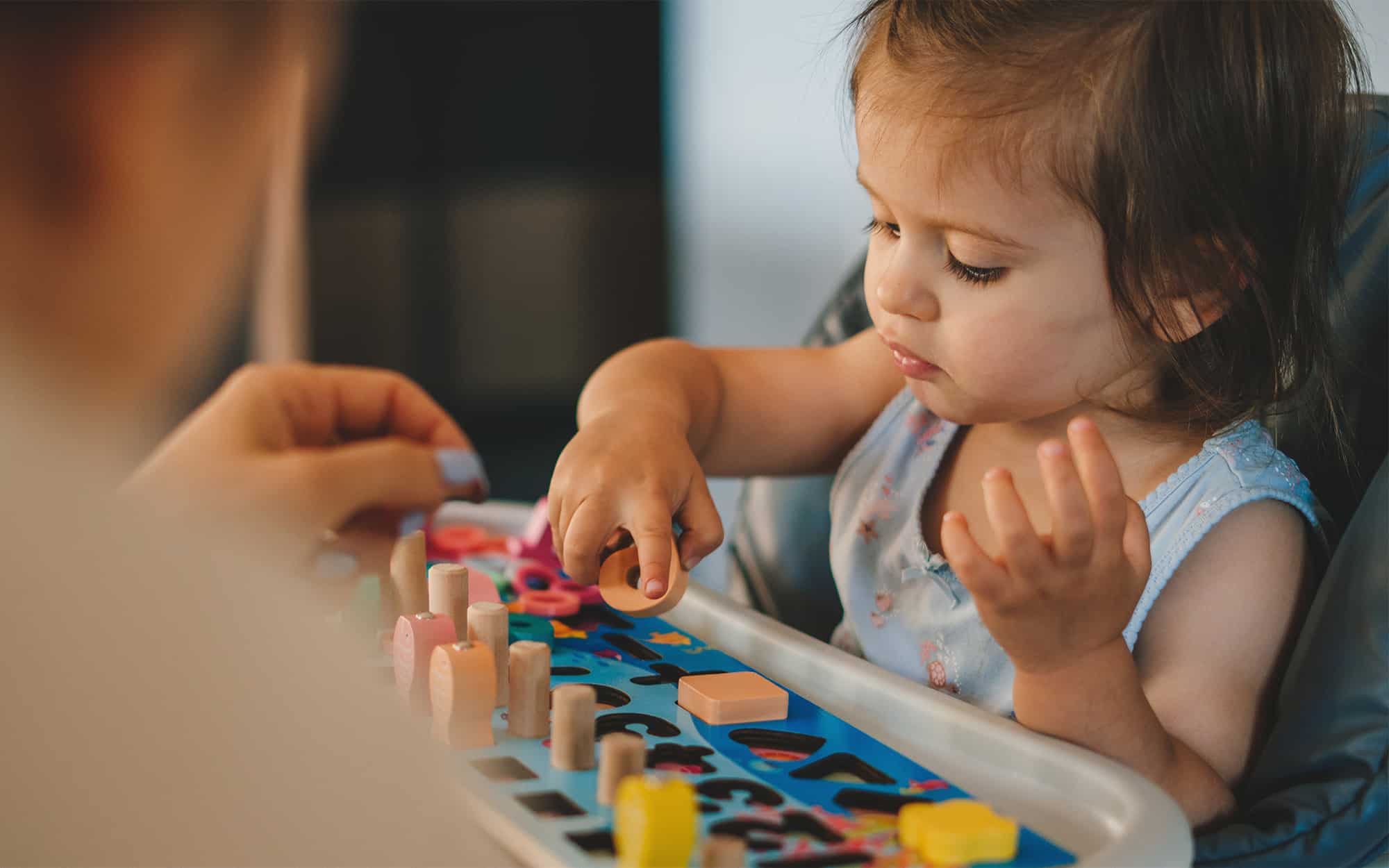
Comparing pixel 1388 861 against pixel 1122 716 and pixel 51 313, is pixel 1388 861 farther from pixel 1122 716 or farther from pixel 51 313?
pixel 51 313

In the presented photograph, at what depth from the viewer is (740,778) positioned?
53cm

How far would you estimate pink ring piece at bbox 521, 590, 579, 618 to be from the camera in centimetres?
77

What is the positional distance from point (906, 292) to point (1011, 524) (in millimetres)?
243

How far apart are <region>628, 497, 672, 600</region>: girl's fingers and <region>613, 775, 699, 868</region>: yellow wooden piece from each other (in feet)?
0.78

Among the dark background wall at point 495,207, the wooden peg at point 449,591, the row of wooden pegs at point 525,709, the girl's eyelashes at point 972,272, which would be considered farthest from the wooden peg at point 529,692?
the dark background wall at point 495,207

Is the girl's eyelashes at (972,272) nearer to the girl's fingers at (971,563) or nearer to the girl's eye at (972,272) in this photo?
the girl's eye at (972,272)

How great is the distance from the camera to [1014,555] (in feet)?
1.74

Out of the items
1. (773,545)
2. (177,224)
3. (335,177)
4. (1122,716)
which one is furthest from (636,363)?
(335,177)

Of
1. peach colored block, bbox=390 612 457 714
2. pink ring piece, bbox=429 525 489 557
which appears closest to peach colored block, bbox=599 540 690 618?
peach colored block, bbox=390 612 457 714

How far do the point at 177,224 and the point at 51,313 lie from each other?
2.1 inches

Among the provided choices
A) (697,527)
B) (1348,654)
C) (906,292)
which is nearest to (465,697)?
(697,527)

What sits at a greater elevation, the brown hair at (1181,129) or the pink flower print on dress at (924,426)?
the brown hair at (1181,129)

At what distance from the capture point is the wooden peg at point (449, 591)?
668mm

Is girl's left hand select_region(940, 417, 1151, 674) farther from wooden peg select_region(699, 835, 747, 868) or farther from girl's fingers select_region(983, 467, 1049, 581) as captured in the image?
wooden peg select_region(699, 835, 747, 868)
